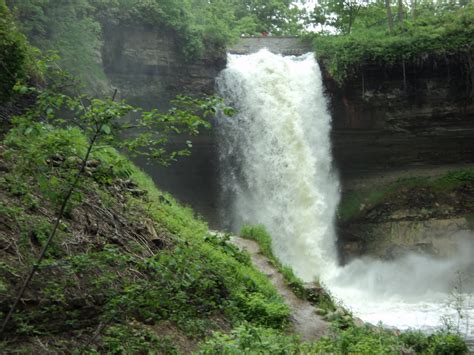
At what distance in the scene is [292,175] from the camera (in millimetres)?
20406

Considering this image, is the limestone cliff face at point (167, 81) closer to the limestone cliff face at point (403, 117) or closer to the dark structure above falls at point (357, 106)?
the dark structure above falls at point (357, 106)

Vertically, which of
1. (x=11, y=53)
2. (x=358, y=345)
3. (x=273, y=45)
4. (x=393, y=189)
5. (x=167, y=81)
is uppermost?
(x=273, y=45)

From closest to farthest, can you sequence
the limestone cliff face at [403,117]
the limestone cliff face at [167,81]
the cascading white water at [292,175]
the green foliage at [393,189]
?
1. the cascading white water at [292,175]
2. the limestone cliff face at [167,81]
3. the limestone cliff face at [403,117]
4. the green foliage at [393,189]

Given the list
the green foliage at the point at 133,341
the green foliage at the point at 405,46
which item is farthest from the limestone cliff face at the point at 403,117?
the green foliage at the point at 133,341

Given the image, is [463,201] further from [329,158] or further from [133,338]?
[133,338]

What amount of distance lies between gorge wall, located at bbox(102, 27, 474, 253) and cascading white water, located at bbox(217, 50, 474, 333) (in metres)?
0.66

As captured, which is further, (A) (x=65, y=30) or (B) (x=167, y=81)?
(B) (x=167, y=81)

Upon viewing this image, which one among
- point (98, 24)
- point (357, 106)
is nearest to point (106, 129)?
point (98, 24)

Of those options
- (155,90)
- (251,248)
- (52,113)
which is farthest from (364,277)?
(52,113)

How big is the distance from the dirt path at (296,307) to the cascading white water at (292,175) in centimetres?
538

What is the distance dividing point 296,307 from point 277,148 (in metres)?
11.0

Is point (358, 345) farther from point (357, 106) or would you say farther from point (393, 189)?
point (393, 189)

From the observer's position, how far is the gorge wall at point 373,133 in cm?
2039

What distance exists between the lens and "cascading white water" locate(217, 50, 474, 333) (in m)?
19.7
